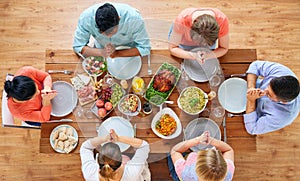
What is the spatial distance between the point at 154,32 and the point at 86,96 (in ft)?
2.13

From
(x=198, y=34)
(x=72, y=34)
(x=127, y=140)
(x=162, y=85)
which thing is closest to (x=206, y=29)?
(x=198, y=34)

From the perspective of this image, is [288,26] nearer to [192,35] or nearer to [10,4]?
[192,35]

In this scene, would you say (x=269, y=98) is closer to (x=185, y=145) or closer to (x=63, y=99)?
(x=185, y=145)

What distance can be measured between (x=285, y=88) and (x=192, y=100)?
603 mm

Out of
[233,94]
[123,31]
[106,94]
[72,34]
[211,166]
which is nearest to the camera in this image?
[211,166]

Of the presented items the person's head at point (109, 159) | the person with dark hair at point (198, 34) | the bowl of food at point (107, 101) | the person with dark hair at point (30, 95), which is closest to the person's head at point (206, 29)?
the person with dark hair at point (198, 34)

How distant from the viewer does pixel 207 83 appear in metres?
2.17

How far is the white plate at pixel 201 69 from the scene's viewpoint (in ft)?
7.06

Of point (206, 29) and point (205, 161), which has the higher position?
point (206, 29)

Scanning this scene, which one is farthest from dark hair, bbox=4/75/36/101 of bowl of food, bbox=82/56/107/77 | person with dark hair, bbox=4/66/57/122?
bowl of food, bbox=82/56/107/77

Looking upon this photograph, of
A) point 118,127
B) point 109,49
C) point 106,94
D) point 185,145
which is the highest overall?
point 109,49

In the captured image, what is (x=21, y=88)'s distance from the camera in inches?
81.0

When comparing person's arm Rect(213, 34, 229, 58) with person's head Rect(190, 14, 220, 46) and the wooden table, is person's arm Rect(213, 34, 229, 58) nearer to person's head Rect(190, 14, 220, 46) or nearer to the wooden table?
the wooden table

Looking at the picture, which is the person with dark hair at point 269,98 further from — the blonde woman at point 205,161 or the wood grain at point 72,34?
the wood grain at point 72,34
